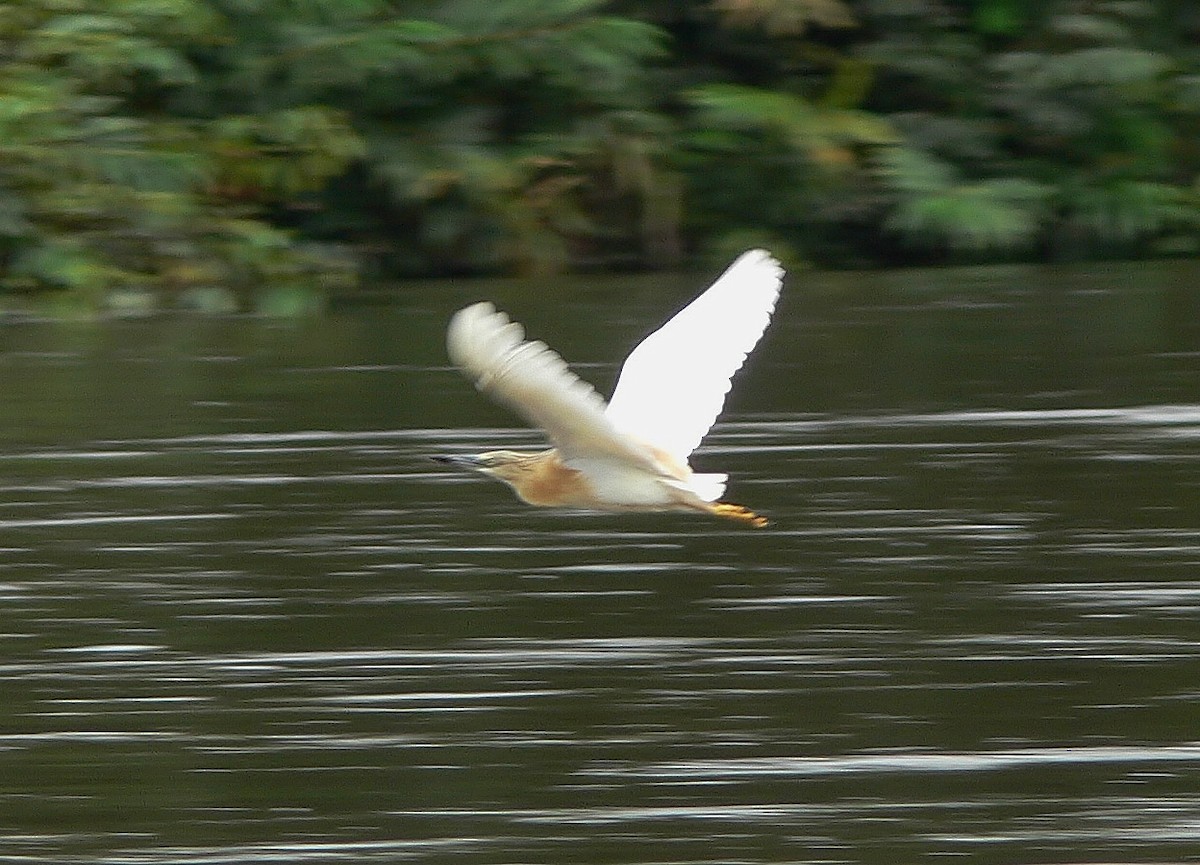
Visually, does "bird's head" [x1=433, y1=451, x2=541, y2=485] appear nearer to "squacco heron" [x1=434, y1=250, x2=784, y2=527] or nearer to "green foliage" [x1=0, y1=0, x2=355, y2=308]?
"squacco heron" [x1=434, y1=250, x2=784, y2=527]

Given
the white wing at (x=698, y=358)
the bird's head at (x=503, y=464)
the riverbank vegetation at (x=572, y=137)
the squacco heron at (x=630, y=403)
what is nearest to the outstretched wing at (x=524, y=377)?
the squacco heron at (x=630, y=403)

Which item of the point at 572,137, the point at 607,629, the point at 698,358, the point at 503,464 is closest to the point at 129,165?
the point at 572,137

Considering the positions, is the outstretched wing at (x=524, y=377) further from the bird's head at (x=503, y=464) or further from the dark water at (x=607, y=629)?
the dark water at (x=607, y=629)

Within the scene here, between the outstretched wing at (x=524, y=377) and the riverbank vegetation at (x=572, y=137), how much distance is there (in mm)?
7366

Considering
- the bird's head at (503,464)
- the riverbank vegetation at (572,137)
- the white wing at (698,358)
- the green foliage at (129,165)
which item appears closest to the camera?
the bird's head at (503,464)

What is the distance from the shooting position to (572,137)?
12891 millimetres

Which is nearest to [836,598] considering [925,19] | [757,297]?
[757,297]

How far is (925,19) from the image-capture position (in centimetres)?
1355

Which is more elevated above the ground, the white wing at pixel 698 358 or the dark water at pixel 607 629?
the white wing at pixel 698 358

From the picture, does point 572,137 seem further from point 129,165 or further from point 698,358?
point 698,358

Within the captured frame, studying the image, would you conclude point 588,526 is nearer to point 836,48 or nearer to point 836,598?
point 836,598

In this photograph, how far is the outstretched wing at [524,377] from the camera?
3.81m

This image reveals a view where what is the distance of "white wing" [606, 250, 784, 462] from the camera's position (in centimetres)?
532

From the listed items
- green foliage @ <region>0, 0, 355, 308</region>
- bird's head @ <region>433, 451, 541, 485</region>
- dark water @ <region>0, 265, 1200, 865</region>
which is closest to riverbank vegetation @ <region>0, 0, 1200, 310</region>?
green foliage @ <region>0, 0, 355, 308</region>
